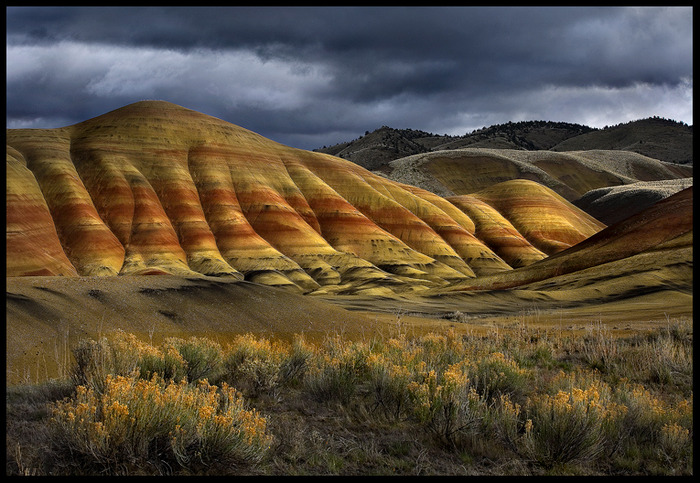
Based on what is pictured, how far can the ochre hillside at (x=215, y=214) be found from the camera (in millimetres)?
66188

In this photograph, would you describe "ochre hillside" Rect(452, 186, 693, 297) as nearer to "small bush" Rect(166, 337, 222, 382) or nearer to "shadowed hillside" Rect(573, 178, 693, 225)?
"small bush" Rect(166, 337, 222, 382)

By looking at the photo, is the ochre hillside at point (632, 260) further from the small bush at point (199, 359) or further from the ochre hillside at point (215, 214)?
the small bush at point (199, 359)

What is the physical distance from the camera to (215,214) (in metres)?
78.9

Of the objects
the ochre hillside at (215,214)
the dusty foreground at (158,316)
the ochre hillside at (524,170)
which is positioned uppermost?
the ochre hillside at (524,170)

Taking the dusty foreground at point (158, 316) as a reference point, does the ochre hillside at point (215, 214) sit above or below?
above

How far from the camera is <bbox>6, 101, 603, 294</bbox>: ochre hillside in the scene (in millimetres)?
66188

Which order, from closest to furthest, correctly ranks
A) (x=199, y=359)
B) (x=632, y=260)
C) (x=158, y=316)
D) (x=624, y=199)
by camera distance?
1. (x=199, y=359)
2. (x=158, y=316)
3. (x=632, y=260)
4. (x=624, y=199)

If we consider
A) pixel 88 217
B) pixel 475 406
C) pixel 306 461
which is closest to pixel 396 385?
pixel 475 406

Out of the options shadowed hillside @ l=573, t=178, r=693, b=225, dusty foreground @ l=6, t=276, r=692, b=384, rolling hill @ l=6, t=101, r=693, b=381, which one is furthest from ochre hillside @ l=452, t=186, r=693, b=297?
shadowed hillside @ l=573, t=178, r=693, b=225

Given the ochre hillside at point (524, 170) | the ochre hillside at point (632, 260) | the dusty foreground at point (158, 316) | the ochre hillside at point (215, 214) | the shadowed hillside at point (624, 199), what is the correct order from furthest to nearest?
the ochre hillside at point (524, 170), the shadowed hillside at point (624, 199), the ochre hillside at point (215, 214), the ochre hillside at point (632, 260), the dusty foreground at point (158, 316)

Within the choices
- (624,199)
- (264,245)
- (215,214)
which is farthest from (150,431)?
(624,199)

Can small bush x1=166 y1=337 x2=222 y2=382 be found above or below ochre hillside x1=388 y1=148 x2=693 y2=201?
below

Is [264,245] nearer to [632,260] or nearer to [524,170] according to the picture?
[632,260]

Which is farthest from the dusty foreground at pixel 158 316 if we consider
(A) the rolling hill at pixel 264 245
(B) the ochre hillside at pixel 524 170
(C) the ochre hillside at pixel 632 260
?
(B) the ochre hillside at pixel 524 170
